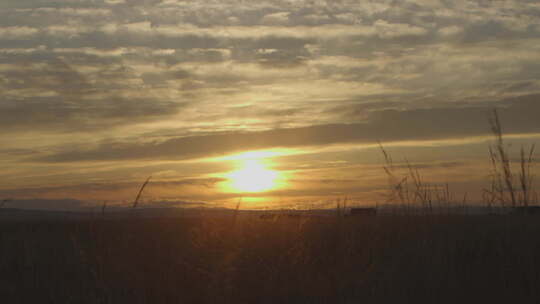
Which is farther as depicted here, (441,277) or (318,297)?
(441,277)

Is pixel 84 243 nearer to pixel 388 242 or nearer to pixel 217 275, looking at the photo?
pixel 217 275

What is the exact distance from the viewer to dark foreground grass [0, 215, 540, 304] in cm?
478

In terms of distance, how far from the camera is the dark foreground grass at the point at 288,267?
4.78 m

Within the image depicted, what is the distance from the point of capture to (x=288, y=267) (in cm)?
543

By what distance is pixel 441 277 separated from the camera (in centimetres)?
512

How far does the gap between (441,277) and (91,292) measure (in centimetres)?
303

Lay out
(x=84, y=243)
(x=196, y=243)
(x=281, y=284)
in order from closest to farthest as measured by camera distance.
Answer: (x=281, y=284)
(x=196, y=243)
(x=84, y=243)

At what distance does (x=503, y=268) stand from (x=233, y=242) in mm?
2557

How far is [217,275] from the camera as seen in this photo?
15.8ft

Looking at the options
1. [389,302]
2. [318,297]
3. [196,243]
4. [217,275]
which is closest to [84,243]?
[196,243]

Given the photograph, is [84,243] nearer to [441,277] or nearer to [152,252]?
[152,252]

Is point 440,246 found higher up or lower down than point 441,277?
higher up

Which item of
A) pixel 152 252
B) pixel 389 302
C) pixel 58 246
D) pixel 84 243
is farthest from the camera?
pixel 58 246

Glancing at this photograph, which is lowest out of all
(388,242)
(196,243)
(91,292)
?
(91,292)
